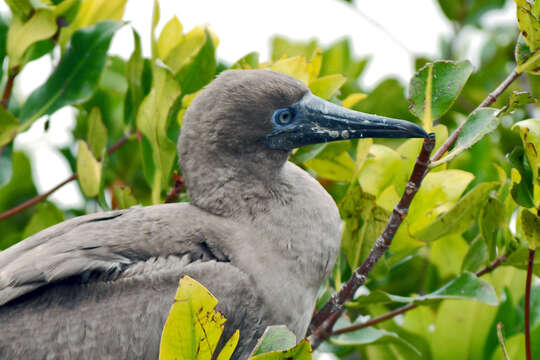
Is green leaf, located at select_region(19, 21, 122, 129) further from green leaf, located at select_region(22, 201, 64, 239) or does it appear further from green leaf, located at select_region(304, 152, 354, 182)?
green leaf, located at select_region(304, 152, 354, 182)

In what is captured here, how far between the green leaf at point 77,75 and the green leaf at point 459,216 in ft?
5.70

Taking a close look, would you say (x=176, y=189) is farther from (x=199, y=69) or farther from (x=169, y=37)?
(x=169, y=37)

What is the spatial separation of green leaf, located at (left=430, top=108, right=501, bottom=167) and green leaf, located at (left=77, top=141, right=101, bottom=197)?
174cm

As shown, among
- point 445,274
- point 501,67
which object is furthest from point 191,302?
point 501,67

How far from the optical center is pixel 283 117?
138 inches

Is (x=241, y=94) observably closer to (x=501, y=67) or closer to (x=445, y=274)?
(x=445, y=274)

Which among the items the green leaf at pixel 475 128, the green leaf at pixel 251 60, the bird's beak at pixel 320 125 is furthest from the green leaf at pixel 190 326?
the green leaf at pixel 251 60

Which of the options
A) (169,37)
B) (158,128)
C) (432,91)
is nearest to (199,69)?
(169,37)

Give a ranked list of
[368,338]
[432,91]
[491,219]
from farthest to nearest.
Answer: [368,338], [491,219], [432,91]

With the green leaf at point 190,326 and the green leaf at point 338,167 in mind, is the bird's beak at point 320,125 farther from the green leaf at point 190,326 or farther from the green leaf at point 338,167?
→ the green leaf at point 190,326

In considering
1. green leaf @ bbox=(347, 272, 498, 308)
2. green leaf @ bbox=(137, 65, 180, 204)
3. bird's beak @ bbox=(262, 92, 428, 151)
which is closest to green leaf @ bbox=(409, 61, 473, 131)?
bird's beak @ bbox=(262, 92, 428, 151)

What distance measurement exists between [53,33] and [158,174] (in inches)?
33.4

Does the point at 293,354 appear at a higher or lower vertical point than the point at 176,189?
higher

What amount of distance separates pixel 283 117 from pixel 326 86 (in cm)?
26
